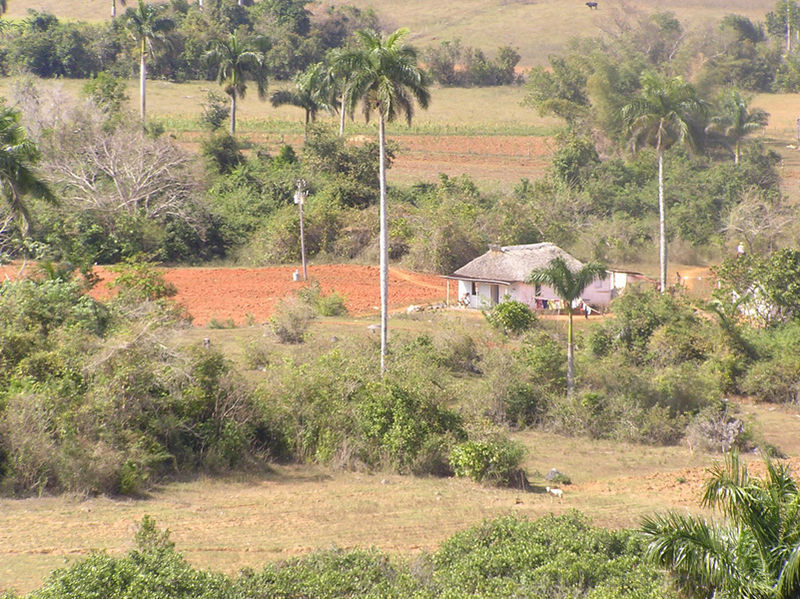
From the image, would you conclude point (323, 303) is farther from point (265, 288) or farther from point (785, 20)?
point (785, 20)

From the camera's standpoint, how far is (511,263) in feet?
100

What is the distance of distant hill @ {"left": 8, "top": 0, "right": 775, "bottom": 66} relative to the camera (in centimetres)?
9500

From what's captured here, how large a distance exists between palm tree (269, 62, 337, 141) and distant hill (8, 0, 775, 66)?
41.5 m

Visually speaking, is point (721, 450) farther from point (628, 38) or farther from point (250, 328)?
point (628, 38)

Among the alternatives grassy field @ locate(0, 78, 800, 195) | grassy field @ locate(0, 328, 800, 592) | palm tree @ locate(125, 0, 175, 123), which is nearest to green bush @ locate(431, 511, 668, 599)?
grassy field @ locate(0, 328, 800, 592)

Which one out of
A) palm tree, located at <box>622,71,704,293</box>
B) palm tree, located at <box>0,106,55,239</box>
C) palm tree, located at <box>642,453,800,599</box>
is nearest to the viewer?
palm tree, located at <box>642,453,800,599</box>

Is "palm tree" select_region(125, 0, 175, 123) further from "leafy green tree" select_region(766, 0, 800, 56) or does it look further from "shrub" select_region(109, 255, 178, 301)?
"leafy green tree" select_region(766, 0, 800, 56)

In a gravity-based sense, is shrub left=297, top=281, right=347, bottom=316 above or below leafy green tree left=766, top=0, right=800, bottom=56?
below

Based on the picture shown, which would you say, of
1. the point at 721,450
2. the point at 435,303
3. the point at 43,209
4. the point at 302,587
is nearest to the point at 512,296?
the point at 435,303

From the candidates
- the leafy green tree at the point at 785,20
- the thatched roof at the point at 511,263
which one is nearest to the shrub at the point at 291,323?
the thatched roof at the point at 511,263

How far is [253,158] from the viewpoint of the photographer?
50406 mm

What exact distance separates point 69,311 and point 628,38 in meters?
78.7

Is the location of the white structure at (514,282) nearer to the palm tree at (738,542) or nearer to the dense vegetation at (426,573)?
the dense vegetation at (426,573)

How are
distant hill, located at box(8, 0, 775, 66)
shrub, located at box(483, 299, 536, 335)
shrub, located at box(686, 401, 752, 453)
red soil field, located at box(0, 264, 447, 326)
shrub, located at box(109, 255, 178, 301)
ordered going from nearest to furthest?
1. shrub, located at box(686, 401, 752, 453)
2. shrub, located at box(109, 255, 178, 301)
3. shrub, located at box(483, 299, 536, 335)
4. red soil field, located at box(0, 264, 447, 326)
5. distant hill, located at box(8, 0, 775, 66)
